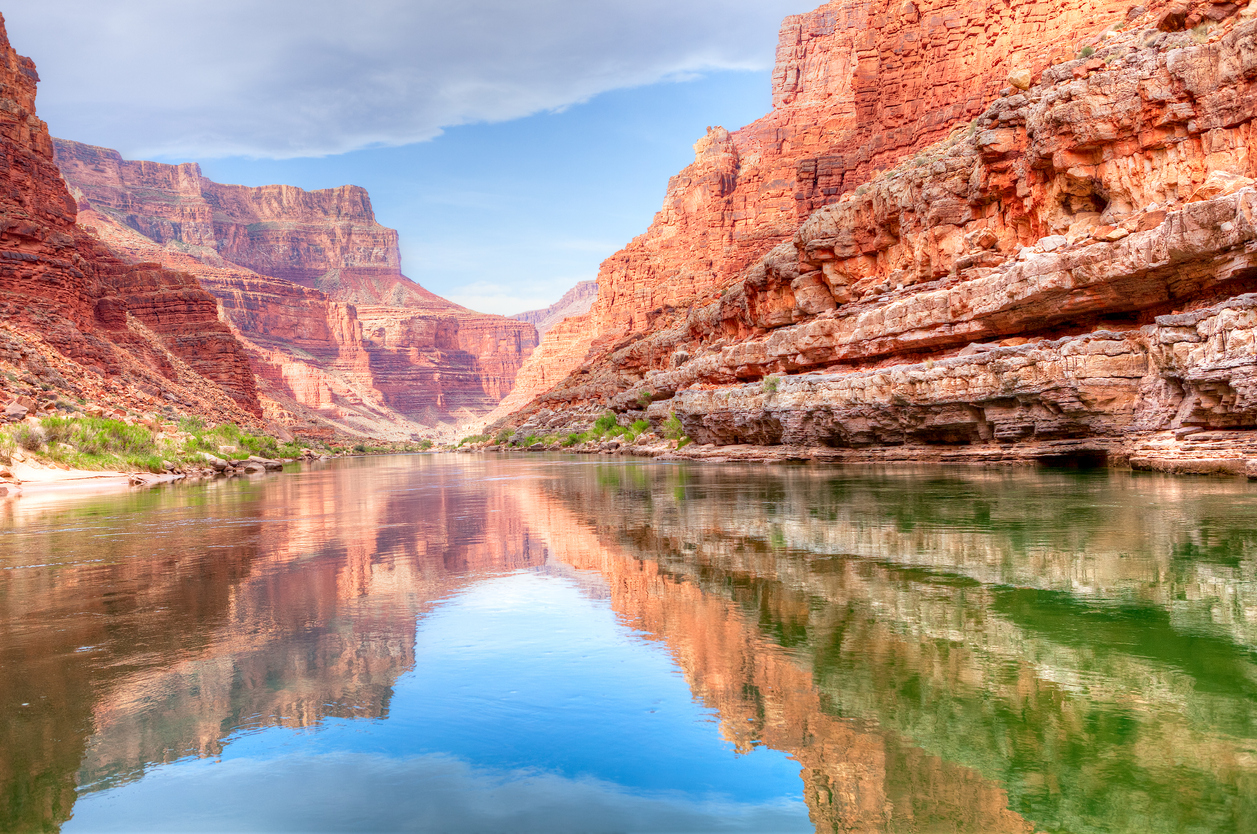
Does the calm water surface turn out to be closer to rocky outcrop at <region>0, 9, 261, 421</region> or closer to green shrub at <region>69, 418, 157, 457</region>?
green shrub at <region>69, 418, 157, 457</region>

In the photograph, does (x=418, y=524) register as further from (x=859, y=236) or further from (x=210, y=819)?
(x=859, y=236)

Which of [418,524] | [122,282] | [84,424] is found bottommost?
[418,524]

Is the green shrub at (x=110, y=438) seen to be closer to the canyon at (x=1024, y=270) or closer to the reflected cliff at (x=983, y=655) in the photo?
the canyon at (x=1024, y=270)

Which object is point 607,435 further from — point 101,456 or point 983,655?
point 983,655

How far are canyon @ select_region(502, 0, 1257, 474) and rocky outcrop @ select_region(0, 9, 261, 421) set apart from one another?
3560 centimetres

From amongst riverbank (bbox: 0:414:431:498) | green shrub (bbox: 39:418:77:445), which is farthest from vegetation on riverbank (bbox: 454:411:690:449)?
green shrub (bbox: 39:418:77:445)

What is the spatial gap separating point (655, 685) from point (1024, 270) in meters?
21.6

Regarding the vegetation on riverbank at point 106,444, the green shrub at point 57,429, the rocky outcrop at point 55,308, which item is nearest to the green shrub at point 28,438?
the vegetation on riverbank at point 106,444

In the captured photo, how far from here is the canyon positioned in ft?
59.7

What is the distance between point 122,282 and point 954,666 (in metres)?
112

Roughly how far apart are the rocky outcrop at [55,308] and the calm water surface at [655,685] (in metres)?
37.0

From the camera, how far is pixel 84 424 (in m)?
33.2

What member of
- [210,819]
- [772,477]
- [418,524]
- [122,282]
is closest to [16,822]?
[210,819]

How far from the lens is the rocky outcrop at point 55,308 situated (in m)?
47.0
